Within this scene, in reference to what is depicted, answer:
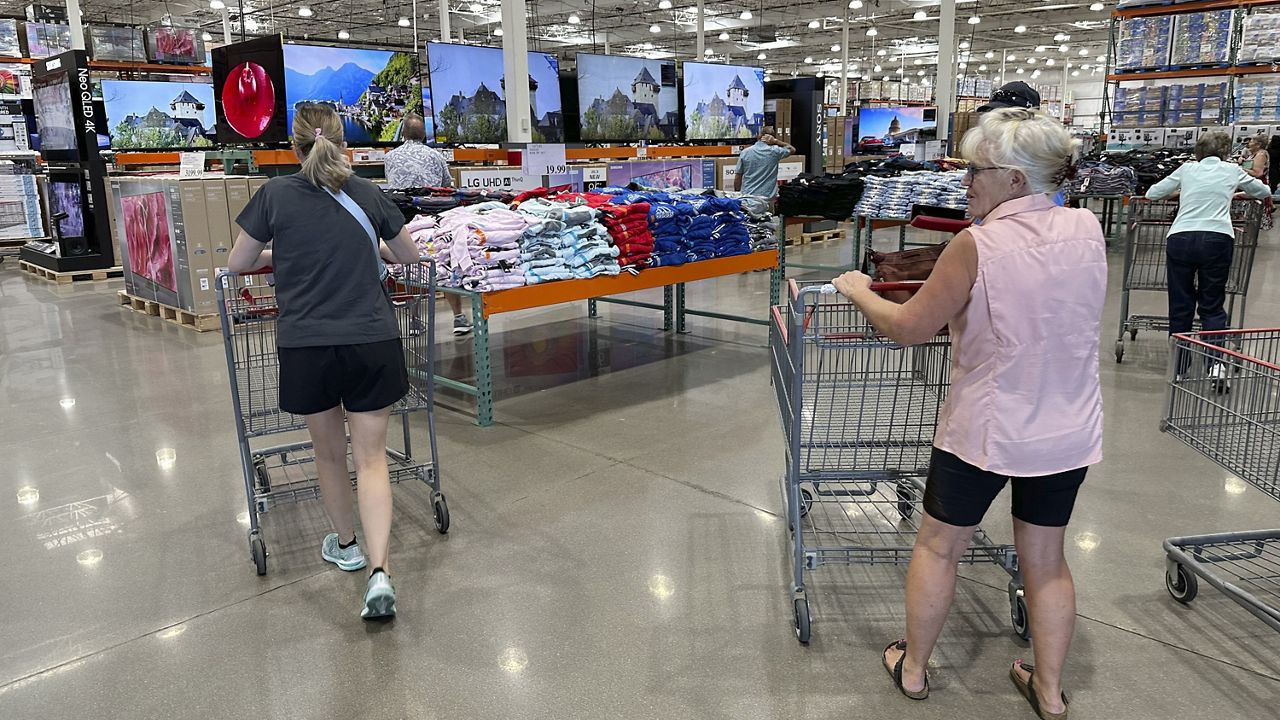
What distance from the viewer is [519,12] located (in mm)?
8703

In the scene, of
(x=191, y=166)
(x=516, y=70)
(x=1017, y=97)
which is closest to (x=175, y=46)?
(x=191, y=166)

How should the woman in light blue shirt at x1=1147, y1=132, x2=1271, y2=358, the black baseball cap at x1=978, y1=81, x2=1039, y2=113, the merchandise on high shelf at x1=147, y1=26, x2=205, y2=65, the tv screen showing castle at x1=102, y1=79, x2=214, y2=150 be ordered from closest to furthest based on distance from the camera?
the black baseball cap at x1=978, y1=81, x2=1039, y2=113, the woman in light blue shirt at x1=1147, y1=132, x2=1271, y2=358, the tv screen showing castle at x1=102, y1=79, x2=214, y2=150, the merchandise on high shelf at x1=147, y1=26, x2=205, y2=65

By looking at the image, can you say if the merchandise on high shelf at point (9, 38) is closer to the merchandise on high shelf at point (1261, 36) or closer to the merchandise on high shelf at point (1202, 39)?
the merchandise on high shelf at point (1202, 39)

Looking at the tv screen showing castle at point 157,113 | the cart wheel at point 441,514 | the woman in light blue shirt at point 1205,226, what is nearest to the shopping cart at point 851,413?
the cart wheel at point 441,514

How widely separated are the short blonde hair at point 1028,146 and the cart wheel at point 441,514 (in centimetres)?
253

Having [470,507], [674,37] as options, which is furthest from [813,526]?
[674,37]

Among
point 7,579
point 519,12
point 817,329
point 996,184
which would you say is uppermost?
point 519,12

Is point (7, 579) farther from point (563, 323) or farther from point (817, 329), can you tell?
Result: point (563, 323)

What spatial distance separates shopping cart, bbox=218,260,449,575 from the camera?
3494 mm

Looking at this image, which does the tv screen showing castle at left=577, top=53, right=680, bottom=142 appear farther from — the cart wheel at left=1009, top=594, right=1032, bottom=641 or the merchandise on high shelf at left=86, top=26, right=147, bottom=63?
the cart wheel at left=1009, top=594, right=1032, bottom=641

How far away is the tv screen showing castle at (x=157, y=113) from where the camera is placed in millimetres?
12906

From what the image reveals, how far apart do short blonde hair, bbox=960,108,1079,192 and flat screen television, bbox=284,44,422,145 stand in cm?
772

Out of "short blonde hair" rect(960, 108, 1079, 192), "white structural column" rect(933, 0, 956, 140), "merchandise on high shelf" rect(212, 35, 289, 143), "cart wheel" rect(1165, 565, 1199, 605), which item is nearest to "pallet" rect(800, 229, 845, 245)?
"white structural column" rect(933, 0, 956, 140)

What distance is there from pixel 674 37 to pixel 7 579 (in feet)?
106
